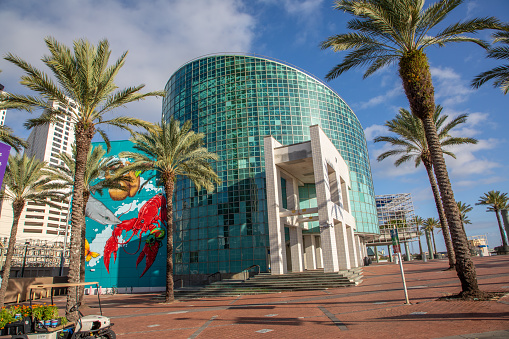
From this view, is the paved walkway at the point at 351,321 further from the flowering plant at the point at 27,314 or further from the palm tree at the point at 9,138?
the palm tree at the point at 9,138

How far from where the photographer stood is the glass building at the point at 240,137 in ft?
125

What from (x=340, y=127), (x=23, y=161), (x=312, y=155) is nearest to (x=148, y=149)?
(x=23, y=161)

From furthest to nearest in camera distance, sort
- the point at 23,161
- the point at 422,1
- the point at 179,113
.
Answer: the point at 179,113
the point at 23,161
the point at 422,1

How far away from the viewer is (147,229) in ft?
141

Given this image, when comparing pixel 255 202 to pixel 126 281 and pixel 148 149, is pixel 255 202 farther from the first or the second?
pixel 126 281

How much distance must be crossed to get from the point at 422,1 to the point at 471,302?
42.0ft

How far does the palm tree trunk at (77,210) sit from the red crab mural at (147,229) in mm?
29299

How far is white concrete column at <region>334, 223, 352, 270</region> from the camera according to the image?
2877 centimetres

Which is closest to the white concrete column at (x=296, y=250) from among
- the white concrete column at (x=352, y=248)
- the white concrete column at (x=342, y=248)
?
the white concrete column at (x=342, y=248)

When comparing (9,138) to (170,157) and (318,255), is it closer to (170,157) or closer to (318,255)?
A: (170,157)

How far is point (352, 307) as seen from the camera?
12.8 meters

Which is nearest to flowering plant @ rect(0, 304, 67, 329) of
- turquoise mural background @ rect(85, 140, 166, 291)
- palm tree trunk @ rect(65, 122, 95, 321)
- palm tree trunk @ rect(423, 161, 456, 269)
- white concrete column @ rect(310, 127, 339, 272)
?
palm tree trunk @ rect(65, 122, 95, 321)

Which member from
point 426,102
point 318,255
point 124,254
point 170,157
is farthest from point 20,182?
point 318,255

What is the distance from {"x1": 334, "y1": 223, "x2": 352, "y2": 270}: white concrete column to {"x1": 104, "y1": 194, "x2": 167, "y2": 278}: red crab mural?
933 inches
